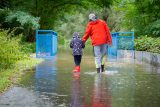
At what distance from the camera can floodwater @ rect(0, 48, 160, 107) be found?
8.28 m

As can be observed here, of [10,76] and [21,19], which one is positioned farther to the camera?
[21,19]

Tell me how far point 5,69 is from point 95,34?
10.9 ft

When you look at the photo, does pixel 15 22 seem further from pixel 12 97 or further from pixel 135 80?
pixel 12 97

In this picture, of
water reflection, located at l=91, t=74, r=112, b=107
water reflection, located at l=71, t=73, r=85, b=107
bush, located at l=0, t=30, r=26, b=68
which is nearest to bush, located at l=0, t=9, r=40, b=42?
bush, located at l=0, t=30, r=26, b=68

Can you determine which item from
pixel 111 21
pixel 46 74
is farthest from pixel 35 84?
pixel 111 21

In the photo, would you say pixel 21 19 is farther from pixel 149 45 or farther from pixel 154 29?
pixel 154 29

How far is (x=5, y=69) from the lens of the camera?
14.6 meters

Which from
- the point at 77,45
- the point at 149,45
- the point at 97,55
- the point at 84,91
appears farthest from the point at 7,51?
the point at 149,45

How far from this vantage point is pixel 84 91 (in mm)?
9867

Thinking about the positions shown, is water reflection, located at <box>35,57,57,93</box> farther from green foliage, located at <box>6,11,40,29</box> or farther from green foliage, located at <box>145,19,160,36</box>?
green foliage, located at <box>145,19,160,36</box>

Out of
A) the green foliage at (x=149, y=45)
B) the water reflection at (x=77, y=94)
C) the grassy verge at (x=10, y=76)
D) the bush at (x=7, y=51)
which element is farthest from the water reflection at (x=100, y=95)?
the green foliage at (x=149, y=45)

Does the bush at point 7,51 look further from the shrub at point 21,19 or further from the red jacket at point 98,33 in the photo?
the shrub at point 21,19

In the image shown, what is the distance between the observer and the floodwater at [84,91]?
8.28 m

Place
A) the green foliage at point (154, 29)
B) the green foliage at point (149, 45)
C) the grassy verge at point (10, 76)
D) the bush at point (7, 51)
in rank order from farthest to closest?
the green foliage at point (154, 29), the green foliage at point (149, 45), the bush at point (7, 51), the grassy verge at point (10, 76)
